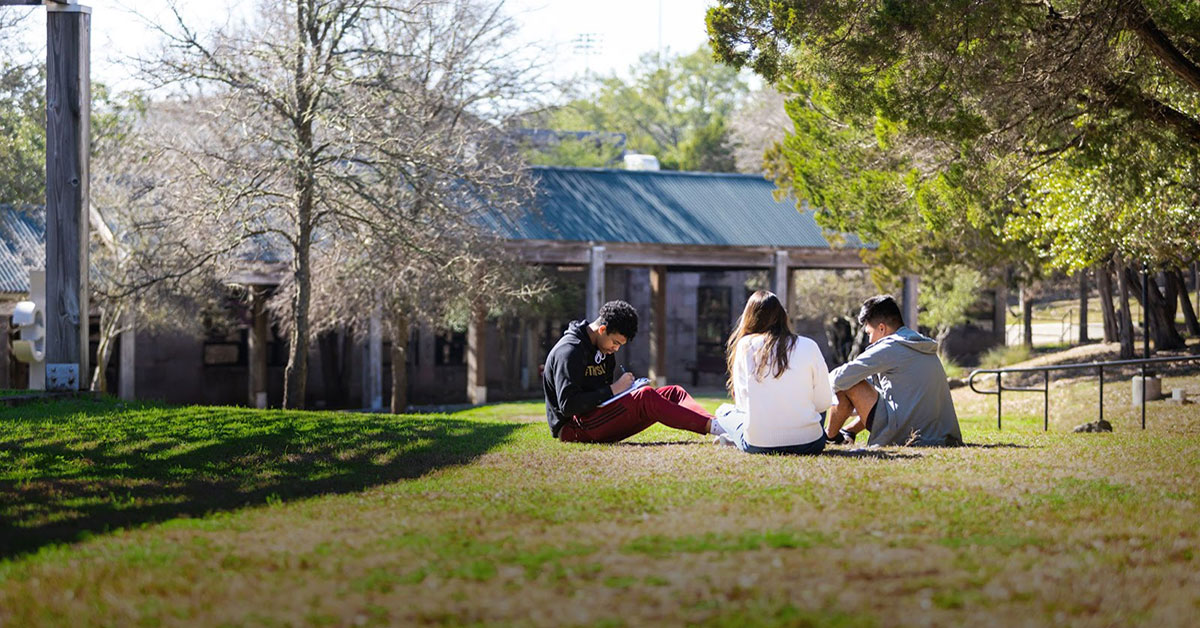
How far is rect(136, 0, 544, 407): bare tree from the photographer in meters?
17.6

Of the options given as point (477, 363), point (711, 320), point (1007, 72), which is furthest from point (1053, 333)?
point (1007, 72)

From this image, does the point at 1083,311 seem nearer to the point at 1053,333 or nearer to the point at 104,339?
the point at 1053,333

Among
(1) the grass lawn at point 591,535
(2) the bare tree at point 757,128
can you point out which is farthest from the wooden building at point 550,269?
(2) the bare tree at point 757,128

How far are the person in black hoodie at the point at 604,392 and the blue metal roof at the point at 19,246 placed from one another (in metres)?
20.0

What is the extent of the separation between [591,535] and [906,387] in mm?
4458

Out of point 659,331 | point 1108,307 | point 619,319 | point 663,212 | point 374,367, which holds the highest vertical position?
point 663,212

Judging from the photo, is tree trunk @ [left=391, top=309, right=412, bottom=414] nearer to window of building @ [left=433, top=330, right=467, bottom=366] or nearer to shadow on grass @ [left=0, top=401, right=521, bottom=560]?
window of building @ [left=433, top=330, right=467, bottom=366]

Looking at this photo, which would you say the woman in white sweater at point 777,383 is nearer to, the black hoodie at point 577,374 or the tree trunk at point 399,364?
the black hoodie at point 577,374

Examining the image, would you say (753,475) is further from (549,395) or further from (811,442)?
(549,395)

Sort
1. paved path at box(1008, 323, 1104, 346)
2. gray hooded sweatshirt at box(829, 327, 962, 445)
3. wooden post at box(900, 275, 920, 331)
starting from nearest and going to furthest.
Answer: gray hooded sweatshirt at box(829, 327, 962, 445), wooden post at box(900, 275, 920, 331), paved path at box(1008, 323, 1104, 346)

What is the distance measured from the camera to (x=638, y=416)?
31.4ft

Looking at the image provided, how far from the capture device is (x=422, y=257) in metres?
19.9

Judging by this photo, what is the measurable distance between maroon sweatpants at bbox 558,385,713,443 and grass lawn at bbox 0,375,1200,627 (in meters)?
0.21

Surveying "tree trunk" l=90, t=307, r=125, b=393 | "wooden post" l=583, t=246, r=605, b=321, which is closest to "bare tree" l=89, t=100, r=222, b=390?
"tree trunk" l=90, t=307, r=125, b=393
